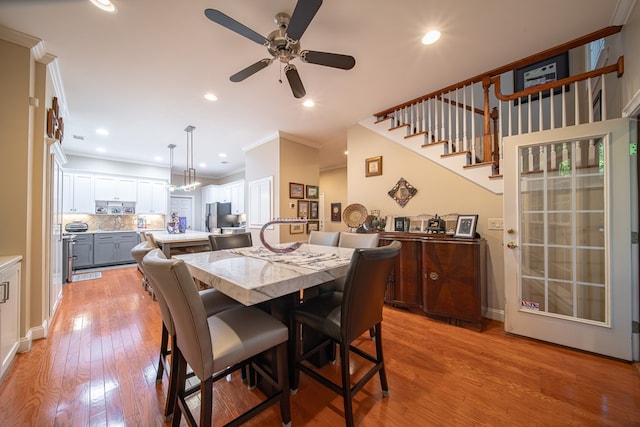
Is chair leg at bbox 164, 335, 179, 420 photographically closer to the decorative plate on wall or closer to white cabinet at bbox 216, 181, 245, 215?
the decorative plate on wall

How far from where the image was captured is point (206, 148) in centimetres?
525

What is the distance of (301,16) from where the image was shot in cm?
143

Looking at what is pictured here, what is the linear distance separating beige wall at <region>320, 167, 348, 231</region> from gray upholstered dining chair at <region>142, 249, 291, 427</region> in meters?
5.63

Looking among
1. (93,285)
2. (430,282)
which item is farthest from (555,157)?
(93,285)

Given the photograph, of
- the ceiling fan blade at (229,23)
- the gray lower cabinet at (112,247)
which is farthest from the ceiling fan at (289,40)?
the gray lower cabinet at (112,247)

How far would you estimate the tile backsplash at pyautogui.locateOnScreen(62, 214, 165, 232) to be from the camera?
18.9 ft

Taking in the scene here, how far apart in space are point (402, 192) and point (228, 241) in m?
2.38

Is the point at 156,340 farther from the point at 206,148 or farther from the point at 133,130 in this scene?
the point at 206,148

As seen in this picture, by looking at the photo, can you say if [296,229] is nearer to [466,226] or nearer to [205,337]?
[466,226]

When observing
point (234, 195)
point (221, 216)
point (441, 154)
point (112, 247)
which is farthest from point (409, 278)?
point (112, 247)

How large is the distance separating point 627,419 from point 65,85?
221 inches

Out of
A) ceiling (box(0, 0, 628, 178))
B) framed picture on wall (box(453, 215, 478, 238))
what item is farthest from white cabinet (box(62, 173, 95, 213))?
framed picture on wall (box(453, 215, 478, 238))

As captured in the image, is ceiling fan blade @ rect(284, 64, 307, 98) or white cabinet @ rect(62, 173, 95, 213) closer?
ceiling fan blade @ rect(284, 64, 307, 98)

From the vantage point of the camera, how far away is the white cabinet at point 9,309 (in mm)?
1662
